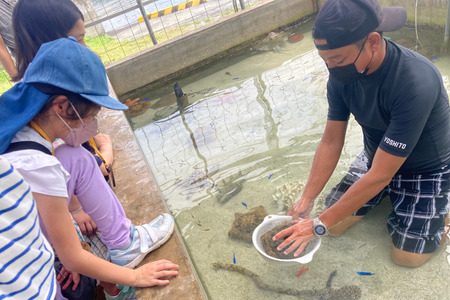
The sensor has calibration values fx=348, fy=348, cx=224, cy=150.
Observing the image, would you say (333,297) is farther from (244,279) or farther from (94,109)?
(94,109)

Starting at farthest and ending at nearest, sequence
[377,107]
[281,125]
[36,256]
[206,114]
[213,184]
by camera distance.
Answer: [206,114], [281,125], [213,184], [377,107], [36,256]

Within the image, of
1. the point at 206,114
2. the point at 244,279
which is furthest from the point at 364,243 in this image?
the point at 206,114

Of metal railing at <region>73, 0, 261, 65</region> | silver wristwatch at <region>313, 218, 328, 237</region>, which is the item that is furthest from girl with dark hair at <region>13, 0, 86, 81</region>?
metal railing at <region>73, 0, 261, 65</region>

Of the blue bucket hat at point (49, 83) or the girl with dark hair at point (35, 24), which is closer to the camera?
the blue bucket hat at point (49, 83)

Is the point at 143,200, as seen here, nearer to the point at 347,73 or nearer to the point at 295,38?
the point at 347,73

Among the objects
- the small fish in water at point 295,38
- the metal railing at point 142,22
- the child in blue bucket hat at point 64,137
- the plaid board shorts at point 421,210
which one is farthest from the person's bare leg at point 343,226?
the metal railing at point 142,22

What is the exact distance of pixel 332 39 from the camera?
1835 mm

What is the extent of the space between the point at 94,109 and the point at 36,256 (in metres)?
0.76

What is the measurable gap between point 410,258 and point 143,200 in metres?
1.80

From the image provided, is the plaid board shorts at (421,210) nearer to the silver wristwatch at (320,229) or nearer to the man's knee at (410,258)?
the man's knee at (410,258)

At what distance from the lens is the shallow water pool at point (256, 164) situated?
2.33m

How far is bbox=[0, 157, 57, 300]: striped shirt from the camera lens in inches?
37.9

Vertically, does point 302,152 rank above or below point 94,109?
below

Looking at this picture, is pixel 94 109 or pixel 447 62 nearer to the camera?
pixel 94 109
